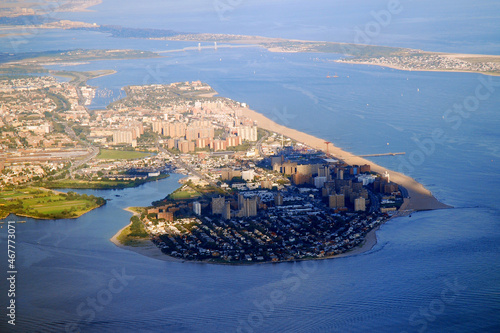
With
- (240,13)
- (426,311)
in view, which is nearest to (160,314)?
(426,311)

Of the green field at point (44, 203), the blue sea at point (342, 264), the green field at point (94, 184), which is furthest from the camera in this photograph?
the green field at point (94, 184)

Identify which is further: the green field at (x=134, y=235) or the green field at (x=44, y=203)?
the green field at (x=44, y=203)

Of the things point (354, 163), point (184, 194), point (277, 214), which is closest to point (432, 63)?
point (354, 163)

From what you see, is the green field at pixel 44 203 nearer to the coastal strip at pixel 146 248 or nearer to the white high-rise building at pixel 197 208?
the coastal strip at pixel 146 248

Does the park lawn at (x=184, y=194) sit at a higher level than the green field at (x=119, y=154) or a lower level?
lower

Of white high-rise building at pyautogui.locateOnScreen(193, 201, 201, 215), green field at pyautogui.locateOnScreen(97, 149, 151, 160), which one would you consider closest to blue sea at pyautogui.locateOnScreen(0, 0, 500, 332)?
white high-rise building at pyautogui.locateOnScreen(193, 201, 201, 215)

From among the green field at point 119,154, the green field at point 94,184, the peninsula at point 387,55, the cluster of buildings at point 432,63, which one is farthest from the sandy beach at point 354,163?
the cluster of buildings at point 432,63

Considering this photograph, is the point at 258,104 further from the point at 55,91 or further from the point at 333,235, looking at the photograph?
the point at 333,235

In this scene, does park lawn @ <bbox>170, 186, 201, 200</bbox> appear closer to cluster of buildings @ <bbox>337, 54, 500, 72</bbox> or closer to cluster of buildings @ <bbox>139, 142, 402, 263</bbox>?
cluster of buildings @ <bbox>139, 142, 402, 263</bbox>
